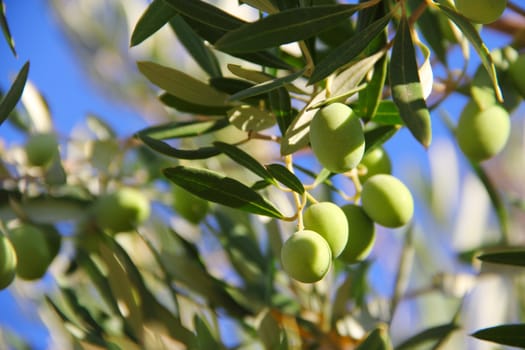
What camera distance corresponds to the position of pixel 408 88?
0.69 metres

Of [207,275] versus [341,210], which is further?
[207,275]

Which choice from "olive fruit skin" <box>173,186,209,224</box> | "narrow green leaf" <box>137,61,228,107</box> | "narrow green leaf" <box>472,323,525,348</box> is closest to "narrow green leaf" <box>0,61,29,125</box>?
"narrow green leaf" <box>137,61,228,107</box>

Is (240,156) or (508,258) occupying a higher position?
(240,156)

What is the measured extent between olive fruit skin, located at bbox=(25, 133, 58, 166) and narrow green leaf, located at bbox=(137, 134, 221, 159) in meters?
0.47

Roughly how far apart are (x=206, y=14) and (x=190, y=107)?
0.21 m

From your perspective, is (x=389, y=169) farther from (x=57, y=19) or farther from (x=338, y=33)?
(x=57, y=19)

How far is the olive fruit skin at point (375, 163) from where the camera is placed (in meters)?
0.89

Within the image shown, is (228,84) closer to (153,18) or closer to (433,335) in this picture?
(153,18)

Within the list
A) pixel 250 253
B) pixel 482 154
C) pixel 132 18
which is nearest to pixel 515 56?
pixel 482 154

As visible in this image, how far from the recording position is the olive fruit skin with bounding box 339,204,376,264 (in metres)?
0.83

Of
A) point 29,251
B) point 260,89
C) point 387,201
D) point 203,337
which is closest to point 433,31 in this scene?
point 387,201

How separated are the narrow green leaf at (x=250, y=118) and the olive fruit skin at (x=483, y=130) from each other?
25 centimetres

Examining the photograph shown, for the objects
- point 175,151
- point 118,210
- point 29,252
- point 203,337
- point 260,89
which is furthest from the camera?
point 118,210

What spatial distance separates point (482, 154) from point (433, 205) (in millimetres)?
1257
